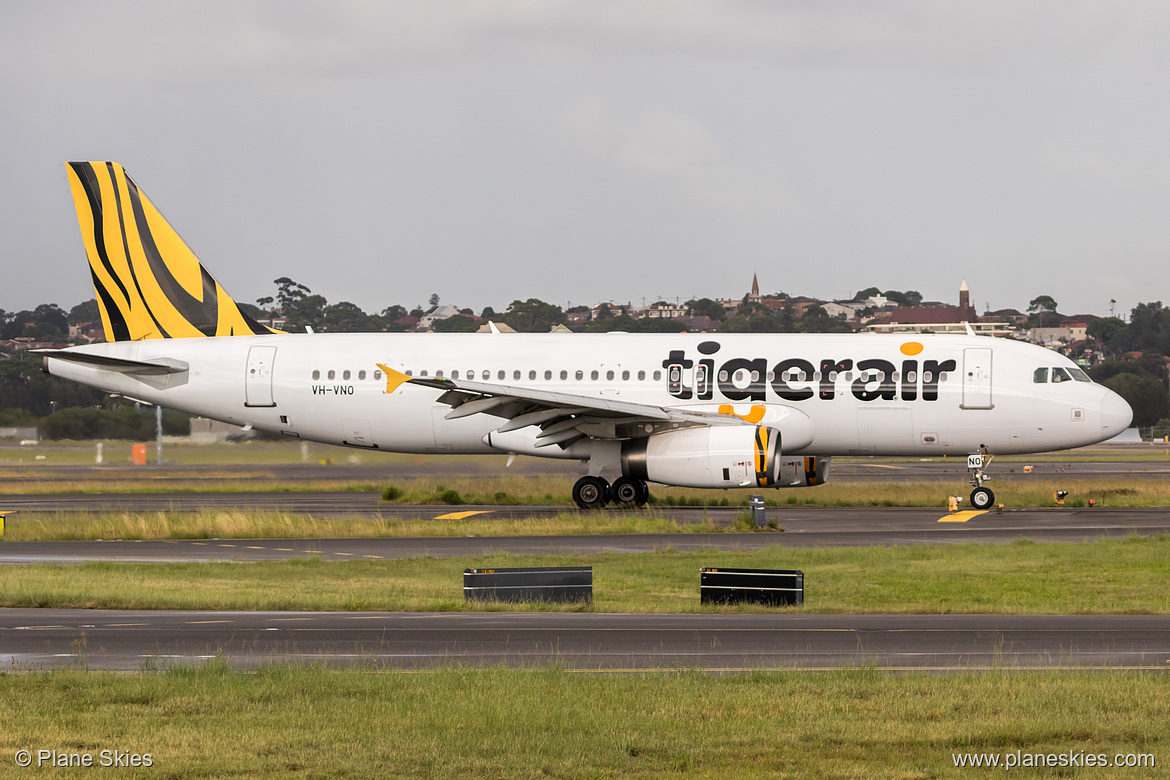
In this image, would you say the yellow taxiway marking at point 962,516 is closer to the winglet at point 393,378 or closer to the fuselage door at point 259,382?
the winglet at point 393,378

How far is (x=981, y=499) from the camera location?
3306 centimetres

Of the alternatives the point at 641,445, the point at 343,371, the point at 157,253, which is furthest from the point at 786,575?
the point at 157,253

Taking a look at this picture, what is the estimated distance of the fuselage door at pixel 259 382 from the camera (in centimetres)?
3500

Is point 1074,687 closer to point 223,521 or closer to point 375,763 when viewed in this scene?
point 375,763

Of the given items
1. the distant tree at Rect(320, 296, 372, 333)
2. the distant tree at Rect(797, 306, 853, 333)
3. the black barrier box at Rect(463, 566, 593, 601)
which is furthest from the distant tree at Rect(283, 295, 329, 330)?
the black barrier box at Rect(463, 566, 593, 601)

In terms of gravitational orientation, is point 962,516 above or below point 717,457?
below

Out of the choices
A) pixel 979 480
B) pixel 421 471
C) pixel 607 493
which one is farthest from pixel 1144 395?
pixel 607 493

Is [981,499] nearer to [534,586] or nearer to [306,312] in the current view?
[534,586]

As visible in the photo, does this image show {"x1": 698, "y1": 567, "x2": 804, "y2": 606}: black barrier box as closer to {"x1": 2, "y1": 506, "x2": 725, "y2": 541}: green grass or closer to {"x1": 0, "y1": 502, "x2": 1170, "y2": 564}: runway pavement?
{"x1": 0, "y1": 502, "x2": 1170, "y2": 564}: runway pavement

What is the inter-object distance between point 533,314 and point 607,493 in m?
92.2

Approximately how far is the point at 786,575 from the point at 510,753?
8.98 metres

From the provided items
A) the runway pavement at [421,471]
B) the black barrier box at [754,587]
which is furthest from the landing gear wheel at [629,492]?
the black barrier box at [754,587]

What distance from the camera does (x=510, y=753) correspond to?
9086 mm

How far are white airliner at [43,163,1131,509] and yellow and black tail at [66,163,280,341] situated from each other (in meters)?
0.16
